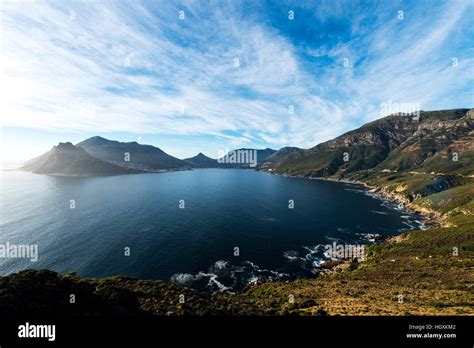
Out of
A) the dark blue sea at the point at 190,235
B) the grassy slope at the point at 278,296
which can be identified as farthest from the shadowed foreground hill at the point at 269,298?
the dark blue sea at the point at 190,235

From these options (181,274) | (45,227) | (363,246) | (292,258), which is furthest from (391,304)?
(45,227)

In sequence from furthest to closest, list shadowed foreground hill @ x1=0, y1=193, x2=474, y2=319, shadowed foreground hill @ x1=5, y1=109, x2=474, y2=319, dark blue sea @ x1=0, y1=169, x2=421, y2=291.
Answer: dark blue sea @ x1=0, y1=169, x2=421, y2=291, shadowed foreground hill @ x1=5, y1=109, x2=474, y2=319, shadowed foreground hill @ x1=0, y1=193, x2=474, y2=319

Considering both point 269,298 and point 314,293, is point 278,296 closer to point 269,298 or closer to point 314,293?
point 269,298

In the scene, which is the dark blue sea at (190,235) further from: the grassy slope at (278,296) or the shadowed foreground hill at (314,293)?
the grassy slope at (278,296)

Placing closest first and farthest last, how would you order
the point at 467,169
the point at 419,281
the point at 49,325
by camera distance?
the point at 49,325 < the point at 419,281 < the point at 467,169

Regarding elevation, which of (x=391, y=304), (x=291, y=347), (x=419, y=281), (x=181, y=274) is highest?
(x=291, y=347)

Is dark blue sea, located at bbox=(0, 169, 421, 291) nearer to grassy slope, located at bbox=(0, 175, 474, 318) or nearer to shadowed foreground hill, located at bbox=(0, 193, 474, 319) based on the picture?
grassy slope, located at bbox=(0, 175, 474, 318)

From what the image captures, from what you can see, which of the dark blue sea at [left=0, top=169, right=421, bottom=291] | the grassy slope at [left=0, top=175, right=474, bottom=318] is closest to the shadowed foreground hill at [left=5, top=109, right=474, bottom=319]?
the grassy slope at [left=0, top=175, right=474, bottom=318]

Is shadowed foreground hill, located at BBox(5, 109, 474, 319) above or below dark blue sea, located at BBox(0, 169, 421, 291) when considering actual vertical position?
above

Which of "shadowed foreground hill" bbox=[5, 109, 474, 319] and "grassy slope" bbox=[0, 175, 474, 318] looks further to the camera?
"shadowed foreground hill" bbox=[5, 109, 474, 319]

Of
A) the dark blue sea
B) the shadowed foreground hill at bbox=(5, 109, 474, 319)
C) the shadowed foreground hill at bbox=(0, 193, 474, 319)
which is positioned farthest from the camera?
the dark blue sea

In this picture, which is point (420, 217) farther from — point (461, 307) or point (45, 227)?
point (45, 227)
